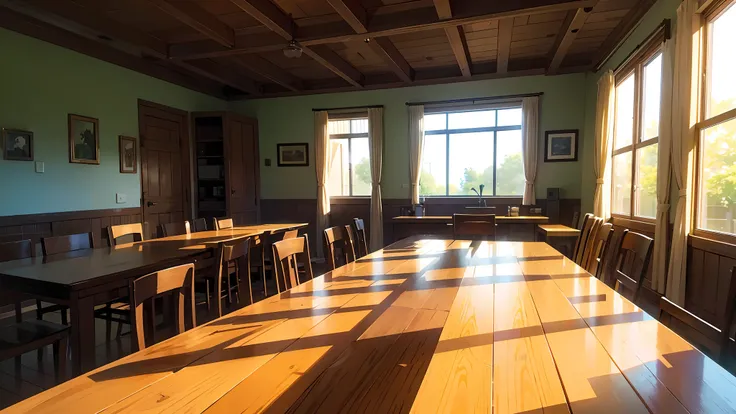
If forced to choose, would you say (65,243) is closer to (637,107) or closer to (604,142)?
(637,107)

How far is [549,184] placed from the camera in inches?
219

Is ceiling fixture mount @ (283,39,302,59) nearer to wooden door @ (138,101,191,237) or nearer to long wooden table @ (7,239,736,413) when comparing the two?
wooden door @ (138,101,191,237)

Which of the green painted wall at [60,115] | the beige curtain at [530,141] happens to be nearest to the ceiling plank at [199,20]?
the green painted wall at [60,115]

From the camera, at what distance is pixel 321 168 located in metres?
6.40

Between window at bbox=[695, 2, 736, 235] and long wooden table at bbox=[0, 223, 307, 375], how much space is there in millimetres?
3602

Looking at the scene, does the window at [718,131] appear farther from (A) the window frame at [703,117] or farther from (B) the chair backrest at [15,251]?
(B) the chair backrest at [15,251]

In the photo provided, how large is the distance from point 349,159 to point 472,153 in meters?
2.03

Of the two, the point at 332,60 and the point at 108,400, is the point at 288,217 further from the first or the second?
the point at 108,400

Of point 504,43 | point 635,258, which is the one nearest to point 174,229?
point 635,258

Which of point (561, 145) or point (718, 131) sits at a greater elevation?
point (561, 145)

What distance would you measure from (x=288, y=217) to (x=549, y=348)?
6.12m

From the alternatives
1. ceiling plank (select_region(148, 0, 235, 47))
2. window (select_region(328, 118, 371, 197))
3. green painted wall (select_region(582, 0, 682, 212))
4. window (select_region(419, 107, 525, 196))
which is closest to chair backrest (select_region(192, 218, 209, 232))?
ceiling plank (select_region(148, 0, 235, 47))

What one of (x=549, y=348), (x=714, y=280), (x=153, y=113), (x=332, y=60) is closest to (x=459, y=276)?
(x=549, y=348)

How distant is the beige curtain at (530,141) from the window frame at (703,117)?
271cm
